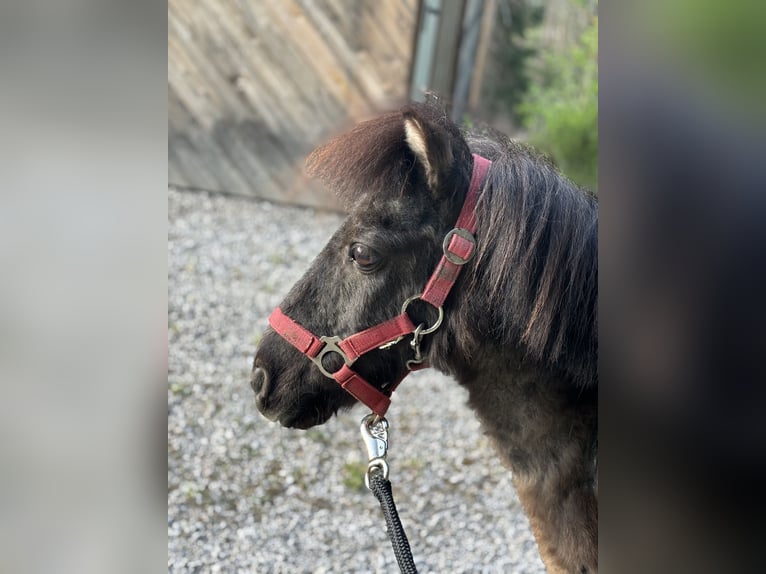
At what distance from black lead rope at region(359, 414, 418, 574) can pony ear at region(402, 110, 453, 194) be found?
29.4 inches

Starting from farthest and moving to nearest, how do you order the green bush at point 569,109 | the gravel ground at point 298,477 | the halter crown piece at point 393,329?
1. the green bush at point 569,109
2. the gravel ground at point 298,477
3. the halter crown piece at point 393,329

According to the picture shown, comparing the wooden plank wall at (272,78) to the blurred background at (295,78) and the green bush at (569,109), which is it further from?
the green bush at (569,109)

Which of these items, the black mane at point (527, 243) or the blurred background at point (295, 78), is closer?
the black mane at point (527, 243)

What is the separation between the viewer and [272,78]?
23.5 feet

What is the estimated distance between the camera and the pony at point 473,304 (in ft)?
6.04

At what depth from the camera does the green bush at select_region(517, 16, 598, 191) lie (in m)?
6.92

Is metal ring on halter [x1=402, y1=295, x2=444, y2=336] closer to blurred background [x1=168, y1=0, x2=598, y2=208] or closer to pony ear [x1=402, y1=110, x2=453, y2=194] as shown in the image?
pony ear [x1=402, y1=110, x2=453, y2=194]

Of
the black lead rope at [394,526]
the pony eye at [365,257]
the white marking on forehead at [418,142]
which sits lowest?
the black lead rope at [394,526]

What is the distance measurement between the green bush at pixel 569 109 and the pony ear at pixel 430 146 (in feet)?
14.2

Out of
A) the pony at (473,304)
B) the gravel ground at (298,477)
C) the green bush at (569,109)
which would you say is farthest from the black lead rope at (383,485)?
the green bush at (569,109)
